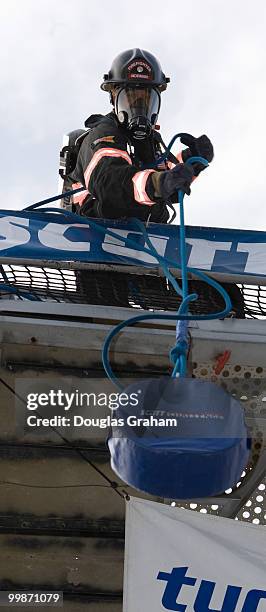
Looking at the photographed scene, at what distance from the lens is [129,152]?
332 inches

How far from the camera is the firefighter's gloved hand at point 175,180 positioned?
678cm

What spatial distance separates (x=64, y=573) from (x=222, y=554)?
3.61 ft

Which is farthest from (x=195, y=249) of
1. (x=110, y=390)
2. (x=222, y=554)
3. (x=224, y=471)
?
(x=224, y=471)

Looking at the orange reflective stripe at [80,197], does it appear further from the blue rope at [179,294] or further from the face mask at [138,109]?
the face mask at [138,109]

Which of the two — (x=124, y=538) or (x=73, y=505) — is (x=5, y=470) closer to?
(x=73, y=505)

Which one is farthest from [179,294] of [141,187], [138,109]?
[138,109]

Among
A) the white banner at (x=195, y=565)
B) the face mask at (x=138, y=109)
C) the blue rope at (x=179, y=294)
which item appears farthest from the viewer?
the face mask at (x=138, y=109)

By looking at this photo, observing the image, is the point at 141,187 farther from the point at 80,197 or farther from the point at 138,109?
the point at 80,197

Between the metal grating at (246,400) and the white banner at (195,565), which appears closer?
the white banner at (195,565)

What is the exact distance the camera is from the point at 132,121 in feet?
27.5

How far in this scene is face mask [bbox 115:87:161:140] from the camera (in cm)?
835

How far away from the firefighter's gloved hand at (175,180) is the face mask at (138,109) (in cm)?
141

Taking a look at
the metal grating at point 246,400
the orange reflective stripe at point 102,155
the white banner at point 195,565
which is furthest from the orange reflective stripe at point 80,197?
the white banner at point 195,565

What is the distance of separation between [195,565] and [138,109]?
4152 mm
